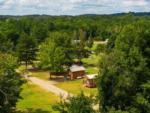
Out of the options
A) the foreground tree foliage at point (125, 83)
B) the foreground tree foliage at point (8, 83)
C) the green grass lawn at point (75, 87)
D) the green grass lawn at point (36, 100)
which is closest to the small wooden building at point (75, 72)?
the green grass lawn at point (75, 87)

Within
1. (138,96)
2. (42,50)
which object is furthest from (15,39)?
(138,96)

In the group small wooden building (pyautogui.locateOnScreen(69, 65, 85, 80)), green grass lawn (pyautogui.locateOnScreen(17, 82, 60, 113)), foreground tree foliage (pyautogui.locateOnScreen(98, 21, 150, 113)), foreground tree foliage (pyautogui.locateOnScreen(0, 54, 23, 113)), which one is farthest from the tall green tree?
foreground tree foliage (pyautogui.locateOnScreen(98, 21, 150, 113))

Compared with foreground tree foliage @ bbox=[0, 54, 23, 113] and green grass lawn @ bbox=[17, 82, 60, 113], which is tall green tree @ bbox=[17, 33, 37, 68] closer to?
green grass lawn @ bbox=[17, 82, 60, 113]

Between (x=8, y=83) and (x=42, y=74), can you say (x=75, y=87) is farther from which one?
(x=8, y=83)

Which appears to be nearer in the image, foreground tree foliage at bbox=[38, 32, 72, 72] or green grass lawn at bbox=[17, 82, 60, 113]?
green grass lawn at bbox=[17, 82, 60, 113]

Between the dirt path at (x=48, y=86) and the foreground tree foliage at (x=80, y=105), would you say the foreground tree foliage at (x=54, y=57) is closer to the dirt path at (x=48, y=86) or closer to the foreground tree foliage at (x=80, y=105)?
the dirt path at (x=48, y=86)

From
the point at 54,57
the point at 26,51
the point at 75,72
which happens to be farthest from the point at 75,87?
the point at 26,51

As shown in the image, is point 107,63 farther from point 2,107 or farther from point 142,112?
point 2,107
